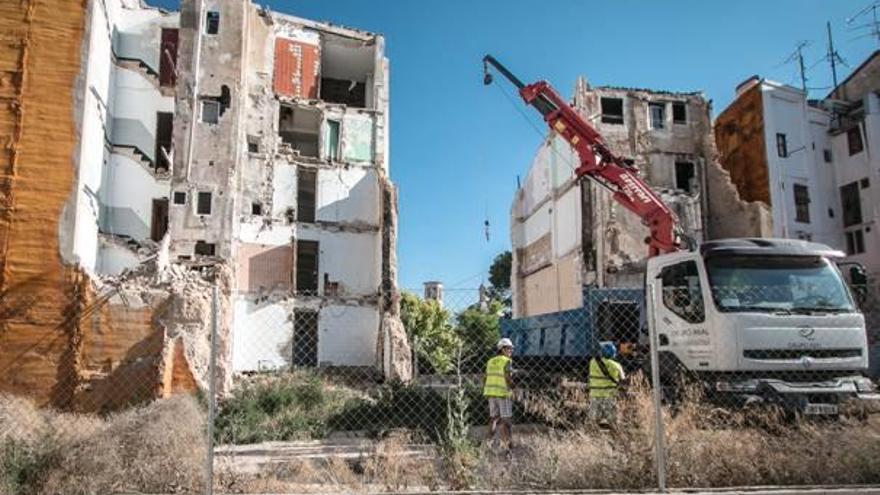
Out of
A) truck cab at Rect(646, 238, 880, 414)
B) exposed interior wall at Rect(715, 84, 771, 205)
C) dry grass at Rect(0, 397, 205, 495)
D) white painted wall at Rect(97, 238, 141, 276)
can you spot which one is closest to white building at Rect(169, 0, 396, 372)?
white painted wall at Rect(97, 238, 141, 276)

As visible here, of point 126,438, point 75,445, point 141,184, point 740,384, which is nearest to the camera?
point 75,445

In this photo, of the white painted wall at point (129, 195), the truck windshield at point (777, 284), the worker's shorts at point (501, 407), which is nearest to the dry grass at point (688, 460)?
the truck windshield at point (777, 284)

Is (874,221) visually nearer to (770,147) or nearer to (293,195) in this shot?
(770,147)

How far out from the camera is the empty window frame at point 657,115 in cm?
3038

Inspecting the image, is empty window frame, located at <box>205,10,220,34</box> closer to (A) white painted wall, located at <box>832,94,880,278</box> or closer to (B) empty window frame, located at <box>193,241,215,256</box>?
(B) empty window frame, located at <box>193,241,215,256</box>

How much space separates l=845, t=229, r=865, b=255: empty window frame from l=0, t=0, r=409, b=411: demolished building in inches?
908

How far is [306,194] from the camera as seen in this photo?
1118 inches

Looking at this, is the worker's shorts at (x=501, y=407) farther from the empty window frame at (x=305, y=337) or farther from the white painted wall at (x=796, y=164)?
the white painted wall at (x=796, y=164)

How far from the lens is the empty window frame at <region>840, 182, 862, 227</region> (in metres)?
31.4

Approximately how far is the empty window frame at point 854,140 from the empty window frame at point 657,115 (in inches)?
398

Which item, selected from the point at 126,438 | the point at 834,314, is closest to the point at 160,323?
the point at 126,438

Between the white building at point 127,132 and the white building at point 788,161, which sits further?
the white building at point 788,161

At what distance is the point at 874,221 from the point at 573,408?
27.0m

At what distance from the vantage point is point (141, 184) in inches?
964
